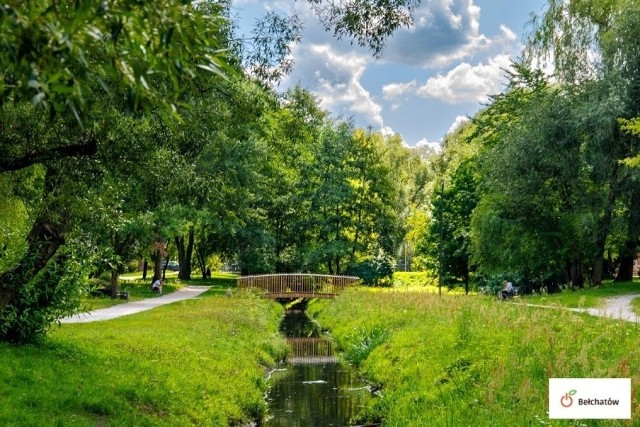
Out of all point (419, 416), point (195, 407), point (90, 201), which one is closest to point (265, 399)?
point (195, 407)

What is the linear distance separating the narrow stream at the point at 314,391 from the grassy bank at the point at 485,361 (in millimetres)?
583

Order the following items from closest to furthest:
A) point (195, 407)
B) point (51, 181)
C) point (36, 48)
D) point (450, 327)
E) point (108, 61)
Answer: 1. point (36, 48)
2. point (108, 61)
3. point (51, 181)
4. point (195, 407)
5. point (450, 327)

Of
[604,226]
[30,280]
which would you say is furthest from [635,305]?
[30,280]

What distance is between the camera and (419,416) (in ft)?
31.2

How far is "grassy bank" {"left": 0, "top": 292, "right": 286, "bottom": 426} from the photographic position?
27.1 ft

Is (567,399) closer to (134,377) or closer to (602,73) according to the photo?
(134,377)

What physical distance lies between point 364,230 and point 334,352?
2975 cm

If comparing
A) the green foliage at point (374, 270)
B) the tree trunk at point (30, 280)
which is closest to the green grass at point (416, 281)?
the green foliage at point (374, 270)

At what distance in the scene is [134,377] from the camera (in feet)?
33.6

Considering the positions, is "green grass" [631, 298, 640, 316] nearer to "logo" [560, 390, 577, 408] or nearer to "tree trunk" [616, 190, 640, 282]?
"tree trunk" [616, 190, 640, 282]

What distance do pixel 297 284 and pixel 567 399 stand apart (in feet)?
96.5

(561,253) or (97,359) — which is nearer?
(97,359)

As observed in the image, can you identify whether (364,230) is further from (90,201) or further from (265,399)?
(90,201)

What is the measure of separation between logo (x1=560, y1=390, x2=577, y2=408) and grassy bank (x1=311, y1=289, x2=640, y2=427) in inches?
10.6
